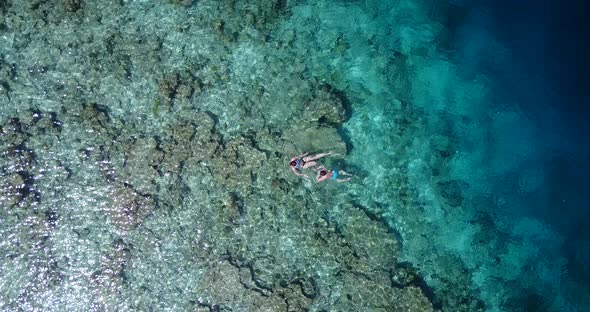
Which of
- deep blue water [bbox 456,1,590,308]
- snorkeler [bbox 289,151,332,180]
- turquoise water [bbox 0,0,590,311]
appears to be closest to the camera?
turquoise water [bbox 0,0,590,311]

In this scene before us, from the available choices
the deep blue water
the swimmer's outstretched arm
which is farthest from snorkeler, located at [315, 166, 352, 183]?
the deep blue water

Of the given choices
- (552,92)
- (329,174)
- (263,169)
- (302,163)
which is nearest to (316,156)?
(302,163)

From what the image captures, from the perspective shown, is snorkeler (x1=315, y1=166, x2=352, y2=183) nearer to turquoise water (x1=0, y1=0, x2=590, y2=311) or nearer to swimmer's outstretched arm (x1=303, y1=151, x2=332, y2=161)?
turquoise water (x1=0, y1=0, x2=590, y2=311)

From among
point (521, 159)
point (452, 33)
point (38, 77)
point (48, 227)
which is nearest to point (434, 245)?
point (521, 159)

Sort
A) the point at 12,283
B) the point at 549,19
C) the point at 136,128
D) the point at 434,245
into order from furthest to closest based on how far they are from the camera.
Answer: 1. the point at 549,19
2. the point at 434,245
3. the point at 136,128
4. the point at 12,283

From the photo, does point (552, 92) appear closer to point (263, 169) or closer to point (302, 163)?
point (302, 163)

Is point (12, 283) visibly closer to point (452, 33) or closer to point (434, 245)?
point (434, 245)
